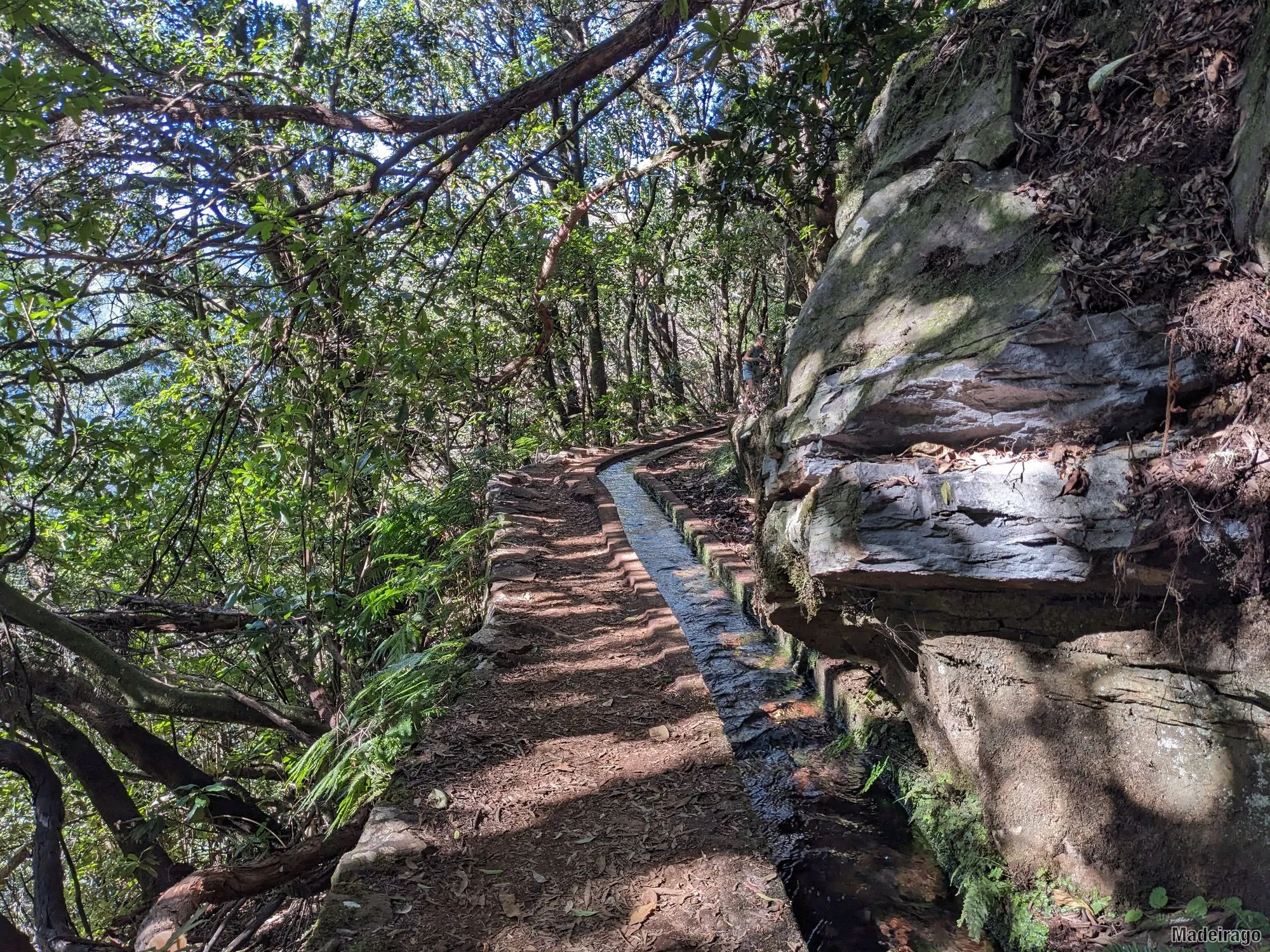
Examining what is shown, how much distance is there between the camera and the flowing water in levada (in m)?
2.92

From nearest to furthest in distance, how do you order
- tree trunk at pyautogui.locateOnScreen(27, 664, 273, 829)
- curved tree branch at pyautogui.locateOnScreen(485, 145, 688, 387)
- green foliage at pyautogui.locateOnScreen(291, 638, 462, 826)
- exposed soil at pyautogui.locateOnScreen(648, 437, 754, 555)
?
green foliage at pyautogui.locateOnScreen(291, 638, 462, 826) < tree trunk at pyautogui.locateOnScreen(27, 664, 273, 829) < exposed soil at pyautogui.locateOnScreen(648, 437, 754, 555) < curved tree branch at pyautogui.locateOnScreen(485, 145, 688, 387)

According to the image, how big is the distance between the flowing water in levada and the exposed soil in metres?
1.09

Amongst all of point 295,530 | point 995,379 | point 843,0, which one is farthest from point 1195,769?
point 295,530

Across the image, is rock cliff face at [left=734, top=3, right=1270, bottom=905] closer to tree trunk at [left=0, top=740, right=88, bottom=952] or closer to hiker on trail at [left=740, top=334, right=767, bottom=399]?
tree trunk at [left=0, top=740, right=88, bottom=952]

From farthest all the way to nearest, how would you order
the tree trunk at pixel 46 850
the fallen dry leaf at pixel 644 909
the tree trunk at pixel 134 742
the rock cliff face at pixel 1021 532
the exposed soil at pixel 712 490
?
the exposed soil at pixel 712 490, the tree trunk at pixel 134 742, the tree trunk at pixel 46 850, the fallen dry leaf at pixel 644 909, the rock cliff face at pixel 1021 532

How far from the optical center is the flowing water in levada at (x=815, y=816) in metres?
2.92

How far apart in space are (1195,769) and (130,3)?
14.4 metres

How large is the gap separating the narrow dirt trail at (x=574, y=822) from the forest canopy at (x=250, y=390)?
0.45 m

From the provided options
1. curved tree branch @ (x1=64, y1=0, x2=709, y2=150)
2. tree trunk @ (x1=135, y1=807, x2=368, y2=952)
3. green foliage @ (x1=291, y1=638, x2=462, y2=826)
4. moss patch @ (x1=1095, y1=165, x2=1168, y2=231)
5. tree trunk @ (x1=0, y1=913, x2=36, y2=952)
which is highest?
curved tree branch @ (x1=64, y1=0, x2=709, y2=150)

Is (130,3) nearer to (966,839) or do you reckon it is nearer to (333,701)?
(333,701)

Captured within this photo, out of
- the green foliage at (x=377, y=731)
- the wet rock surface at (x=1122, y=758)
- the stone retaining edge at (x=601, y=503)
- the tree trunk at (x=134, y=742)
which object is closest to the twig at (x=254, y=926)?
the green foliage at (x=377, y=731)

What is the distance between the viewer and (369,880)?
2.85 metres

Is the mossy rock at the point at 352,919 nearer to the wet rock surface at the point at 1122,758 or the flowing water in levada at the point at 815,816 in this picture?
the flowing water in levada at the point at 815,816

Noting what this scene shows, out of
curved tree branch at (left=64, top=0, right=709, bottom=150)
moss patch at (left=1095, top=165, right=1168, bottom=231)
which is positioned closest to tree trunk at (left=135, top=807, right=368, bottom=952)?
curved tree branch at (left=64, top=0, right=709, bottom=150)
